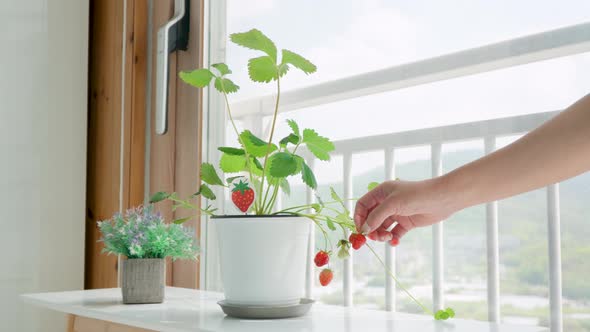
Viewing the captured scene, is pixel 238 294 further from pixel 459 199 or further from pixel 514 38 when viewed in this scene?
pixel 514 38

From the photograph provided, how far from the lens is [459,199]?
83 centimetres

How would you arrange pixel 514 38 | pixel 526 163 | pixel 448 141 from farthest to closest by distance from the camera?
pixel 448 141 → pixel 514 38 → pixel 526 163

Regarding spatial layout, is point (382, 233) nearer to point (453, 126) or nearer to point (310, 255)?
point (453, 126)

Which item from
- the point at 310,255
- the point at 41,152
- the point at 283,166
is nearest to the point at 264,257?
the point at 283,166

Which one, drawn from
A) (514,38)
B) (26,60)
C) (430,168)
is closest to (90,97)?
(26,60)

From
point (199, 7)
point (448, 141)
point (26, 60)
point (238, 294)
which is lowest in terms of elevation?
point (238, 294)

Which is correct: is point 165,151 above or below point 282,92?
below

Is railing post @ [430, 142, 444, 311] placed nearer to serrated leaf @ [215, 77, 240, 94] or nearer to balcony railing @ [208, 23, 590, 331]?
balcony railing @ [208, 23, 590, 331]

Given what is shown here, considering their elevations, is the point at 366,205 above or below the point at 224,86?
below

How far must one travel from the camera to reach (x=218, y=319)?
102cm

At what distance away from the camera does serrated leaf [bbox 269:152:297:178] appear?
1.01 meters

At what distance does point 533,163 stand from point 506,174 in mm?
37

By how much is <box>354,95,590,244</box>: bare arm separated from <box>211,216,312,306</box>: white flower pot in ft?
0.50

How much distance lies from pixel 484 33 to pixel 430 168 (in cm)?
29
